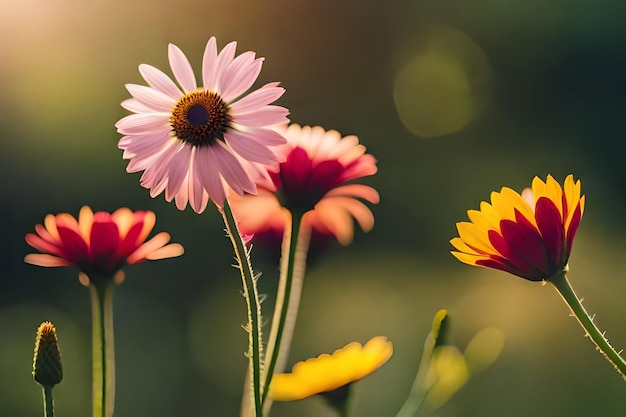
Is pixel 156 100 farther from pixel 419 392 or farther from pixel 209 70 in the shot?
pixel 419 392

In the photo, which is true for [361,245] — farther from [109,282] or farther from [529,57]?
[109,282]

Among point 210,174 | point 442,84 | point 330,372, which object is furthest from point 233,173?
point 442,84

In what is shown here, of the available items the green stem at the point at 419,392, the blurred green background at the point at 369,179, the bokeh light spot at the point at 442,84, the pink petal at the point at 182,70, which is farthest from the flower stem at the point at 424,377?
the bokeh light spot at the point at 442,84

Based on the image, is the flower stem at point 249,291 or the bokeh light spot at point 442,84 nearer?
the flower stem at point 249,291

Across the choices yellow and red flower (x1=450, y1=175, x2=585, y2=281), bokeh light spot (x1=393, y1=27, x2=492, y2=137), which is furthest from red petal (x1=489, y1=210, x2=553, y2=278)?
bokeh light spot (x1=393, y1=27, x2=492, y2=137)

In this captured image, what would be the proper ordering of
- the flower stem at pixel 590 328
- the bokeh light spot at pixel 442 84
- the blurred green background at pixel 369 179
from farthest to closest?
the bokeh light spot at pixel 442 84 → the blurred green background at pixel 369 179 → the flower stem at pixel 590 328

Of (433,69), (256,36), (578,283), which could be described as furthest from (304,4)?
(578,283)

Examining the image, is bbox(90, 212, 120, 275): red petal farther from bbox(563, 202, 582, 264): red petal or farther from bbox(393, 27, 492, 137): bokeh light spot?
bbox(393, 27, 492, 137): bokeh light spot

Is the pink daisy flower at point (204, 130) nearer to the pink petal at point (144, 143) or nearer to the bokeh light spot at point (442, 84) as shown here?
the pink petal at point (144, 143)
